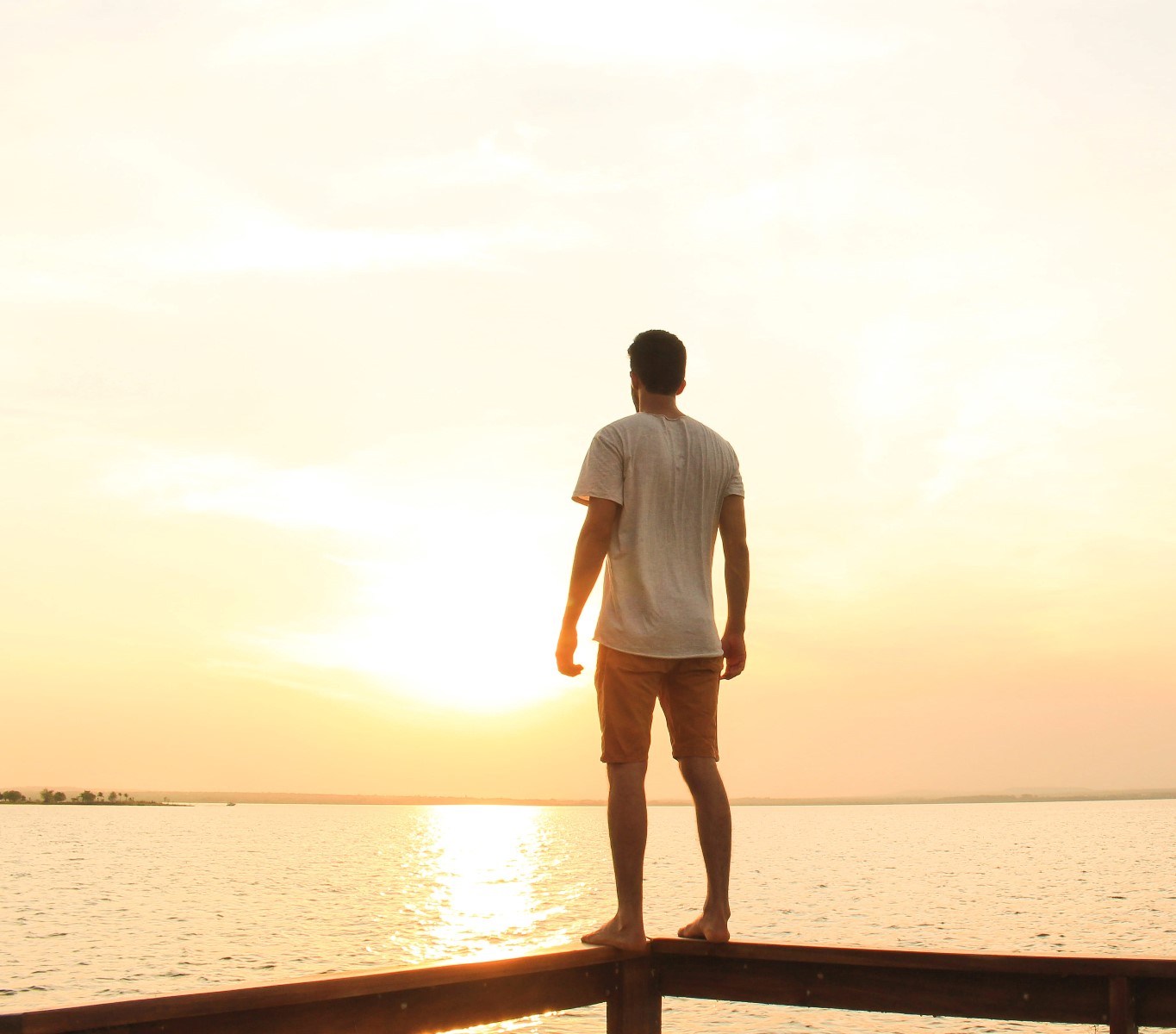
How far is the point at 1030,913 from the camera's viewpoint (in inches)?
1902

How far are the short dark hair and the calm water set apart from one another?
99.2 inches

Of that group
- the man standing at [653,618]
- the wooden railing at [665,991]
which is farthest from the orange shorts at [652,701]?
the wooden railing at [665,991]

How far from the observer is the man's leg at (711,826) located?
16.0ft

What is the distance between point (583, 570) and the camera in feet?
16.2

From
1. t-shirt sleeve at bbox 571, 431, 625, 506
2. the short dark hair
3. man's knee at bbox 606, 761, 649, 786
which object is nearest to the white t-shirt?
t-shirt sleeve at bbox 571, 431, 625, 506

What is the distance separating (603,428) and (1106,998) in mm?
2863

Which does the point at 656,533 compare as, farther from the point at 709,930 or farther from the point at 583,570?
the point at 709,930

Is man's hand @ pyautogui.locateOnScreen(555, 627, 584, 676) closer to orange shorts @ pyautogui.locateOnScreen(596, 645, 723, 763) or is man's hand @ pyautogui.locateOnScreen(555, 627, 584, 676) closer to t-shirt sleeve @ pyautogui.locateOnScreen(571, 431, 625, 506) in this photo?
orange shorts @ pyautogui.locateOnScreen(596, 645, 723, 763)

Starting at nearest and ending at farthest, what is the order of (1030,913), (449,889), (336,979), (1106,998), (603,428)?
(336,979)
(1106,998)
(603,428)
(1030,913)
(449,889)

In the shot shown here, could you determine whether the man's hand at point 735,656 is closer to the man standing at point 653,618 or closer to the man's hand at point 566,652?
the man standing at point 653,618

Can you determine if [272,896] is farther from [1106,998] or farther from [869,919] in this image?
[1106,998]

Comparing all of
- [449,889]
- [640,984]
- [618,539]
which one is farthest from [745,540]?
[449,889]

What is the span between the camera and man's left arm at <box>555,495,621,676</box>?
4.92m

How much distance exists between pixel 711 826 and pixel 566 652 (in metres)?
0.98
